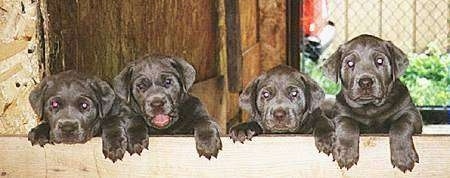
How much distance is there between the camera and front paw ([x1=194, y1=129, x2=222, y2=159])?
343 cm

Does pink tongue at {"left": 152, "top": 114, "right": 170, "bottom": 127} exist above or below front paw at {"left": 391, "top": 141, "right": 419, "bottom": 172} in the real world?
above

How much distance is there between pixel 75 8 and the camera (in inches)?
162

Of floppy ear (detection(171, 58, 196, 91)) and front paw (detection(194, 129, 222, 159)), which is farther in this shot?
floppy ear (detection(171, 58, 196, 91))

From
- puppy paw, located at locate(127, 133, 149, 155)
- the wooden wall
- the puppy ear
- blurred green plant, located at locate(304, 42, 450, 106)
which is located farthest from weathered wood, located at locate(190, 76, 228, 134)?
puppy paw, located at locate(127, 133, 149, 155)

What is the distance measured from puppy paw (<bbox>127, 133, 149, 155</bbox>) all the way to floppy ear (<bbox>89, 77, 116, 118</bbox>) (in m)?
0.28

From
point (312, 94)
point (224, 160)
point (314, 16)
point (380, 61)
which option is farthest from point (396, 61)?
point (314, 16)

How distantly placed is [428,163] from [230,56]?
3337 mm

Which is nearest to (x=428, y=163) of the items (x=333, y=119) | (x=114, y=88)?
(x=333, y=119)

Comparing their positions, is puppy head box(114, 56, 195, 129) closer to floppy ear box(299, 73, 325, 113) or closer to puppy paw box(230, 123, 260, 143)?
puppy paw box(230, 123, 260, 143)

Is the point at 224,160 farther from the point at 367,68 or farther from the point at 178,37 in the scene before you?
the point at 178,37

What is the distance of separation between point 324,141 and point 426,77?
5469 millimetres

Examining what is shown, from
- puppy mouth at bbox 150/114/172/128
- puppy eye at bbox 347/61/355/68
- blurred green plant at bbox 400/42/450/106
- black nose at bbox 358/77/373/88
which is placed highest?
puppy eye at bbox 347/61/355/68

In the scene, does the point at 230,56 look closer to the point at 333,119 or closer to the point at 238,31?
the point at 238,31

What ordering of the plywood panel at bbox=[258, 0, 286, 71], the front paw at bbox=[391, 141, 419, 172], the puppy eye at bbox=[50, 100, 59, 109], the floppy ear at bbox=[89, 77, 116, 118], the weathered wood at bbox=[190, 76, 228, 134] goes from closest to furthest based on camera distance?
the front paw at bbox=[391, 141, 419, 172] → the puppy eye at bbox=[50, 100, 59, 109] → the floppy ear at bbox=[89, 77, 116, 118] → the weathered wood at bbox=[190, 76, 228, 134] → the plywood panel at bbox=[258, 0, 286, 71]
